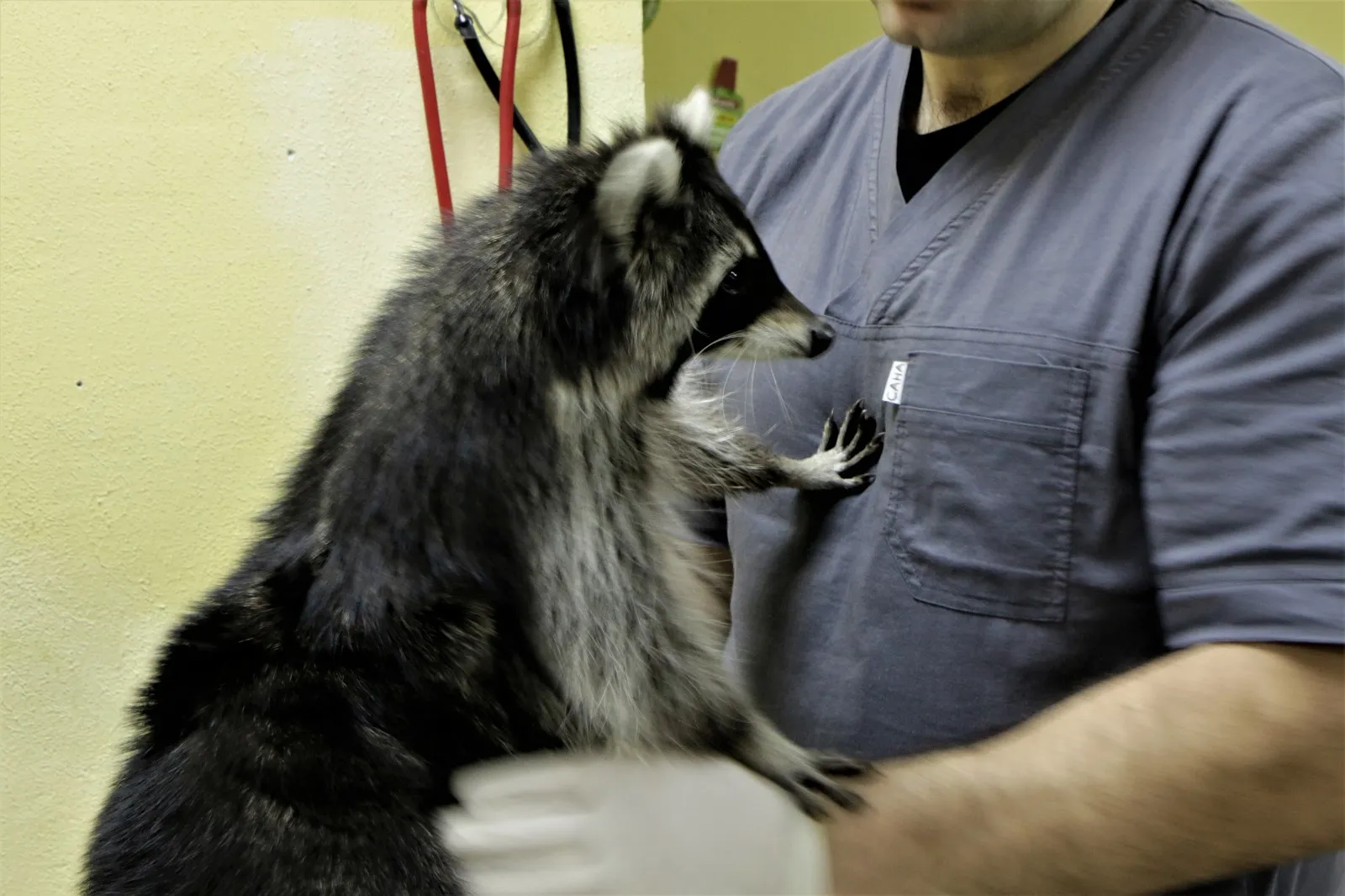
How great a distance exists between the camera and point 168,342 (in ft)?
4.23

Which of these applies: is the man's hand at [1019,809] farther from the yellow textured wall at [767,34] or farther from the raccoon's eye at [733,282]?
the yellow textured wall at [767,34]

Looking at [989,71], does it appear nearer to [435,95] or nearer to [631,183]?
[631,183]

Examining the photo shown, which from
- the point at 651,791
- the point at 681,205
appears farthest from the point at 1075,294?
the point at 651,791

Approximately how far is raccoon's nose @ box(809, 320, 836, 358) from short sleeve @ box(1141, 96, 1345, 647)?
0.26m

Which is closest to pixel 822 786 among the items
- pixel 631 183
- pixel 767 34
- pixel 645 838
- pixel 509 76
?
pixel 645 838

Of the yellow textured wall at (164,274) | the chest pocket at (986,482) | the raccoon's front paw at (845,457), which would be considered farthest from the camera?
the yellow textured wall at (164,274)

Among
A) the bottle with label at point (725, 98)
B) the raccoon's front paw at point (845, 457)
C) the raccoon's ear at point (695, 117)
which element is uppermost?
the raccoon's ear at point (695, 117)

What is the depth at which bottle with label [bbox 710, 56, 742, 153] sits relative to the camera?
→ 68.3 inches

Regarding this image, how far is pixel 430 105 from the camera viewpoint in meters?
1.29

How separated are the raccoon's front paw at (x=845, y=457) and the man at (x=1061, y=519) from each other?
23mm

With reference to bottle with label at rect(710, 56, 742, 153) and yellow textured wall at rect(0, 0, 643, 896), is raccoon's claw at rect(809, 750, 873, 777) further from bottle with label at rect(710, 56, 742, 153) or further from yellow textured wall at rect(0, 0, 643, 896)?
bottle with label at rect(710, 56, 742, 153)

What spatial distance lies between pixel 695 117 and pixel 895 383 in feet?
1.05

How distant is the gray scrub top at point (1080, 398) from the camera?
0.58m

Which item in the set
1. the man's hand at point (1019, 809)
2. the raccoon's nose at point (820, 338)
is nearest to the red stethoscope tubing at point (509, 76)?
the raccoon's nose at point (820, 338)
